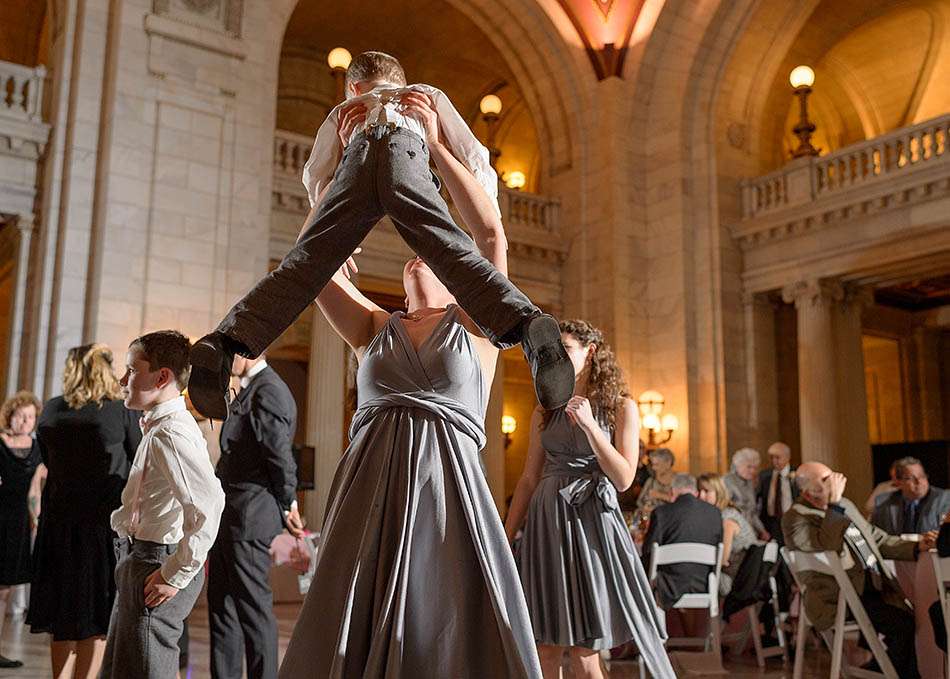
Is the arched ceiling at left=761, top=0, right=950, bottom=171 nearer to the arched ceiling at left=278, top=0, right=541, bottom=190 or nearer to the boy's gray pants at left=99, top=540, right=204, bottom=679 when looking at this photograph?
the arched ceiling at left=278, top=0, right=541, bottom=190

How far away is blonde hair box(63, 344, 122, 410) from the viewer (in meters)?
4.07

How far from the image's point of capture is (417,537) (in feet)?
6.71

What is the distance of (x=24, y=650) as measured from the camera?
21.9ft

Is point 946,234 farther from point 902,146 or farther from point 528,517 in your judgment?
point 528,517

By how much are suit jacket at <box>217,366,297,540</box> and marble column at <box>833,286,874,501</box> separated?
10405 mm

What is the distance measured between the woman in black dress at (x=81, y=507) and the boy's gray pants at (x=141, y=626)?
1.15m

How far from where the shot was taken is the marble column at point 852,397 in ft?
42.6

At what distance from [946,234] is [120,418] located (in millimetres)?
10561

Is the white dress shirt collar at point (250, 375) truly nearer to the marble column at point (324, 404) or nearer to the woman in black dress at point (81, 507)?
the woman in black dress at point (81, 507)

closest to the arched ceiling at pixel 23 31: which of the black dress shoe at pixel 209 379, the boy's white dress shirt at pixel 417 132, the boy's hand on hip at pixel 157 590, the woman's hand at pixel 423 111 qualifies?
the boy's hand on hip at pixel 157 590

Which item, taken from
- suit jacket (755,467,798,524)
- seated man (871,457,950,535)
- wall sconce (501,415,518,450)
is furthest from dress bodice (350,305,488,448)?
wall sconce (501,415,518,450)

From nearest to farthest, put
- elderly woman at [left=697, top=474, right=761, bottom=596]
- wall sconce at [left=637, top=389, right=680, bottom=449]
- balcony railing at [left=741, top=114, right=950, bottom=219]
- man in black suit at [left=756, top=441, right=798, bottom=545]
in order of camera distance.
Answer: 1. elderly woman at [left=697, top=474, right=761, bottom=596]
2. man in black suit at [left=756, top=441, right=798, bottom=545]
3. balcony railing at [left=741, top=114, right=950, bottom=219]
4. wall sconce at [left=637, top=389, right=680, bottom=449]

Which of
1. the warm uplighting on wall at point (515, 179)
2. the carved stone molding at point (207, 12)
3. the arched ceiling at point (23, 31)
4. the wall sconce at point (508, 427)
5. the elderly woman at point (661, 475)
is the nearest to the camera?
the elderly woman at point (661, 475)

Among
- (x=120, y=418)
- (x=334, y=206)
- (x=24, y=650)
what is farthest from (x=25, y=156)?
(x=334, y=206)
